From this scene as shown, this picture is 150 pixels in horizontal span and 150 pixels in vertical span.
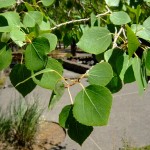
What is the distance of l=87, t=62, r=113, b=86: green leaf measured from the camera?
0.58 m

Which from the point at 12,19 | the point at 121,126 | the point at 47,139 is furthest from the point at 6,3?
the point at 121,126

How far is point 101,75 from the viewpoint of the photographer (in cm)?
58

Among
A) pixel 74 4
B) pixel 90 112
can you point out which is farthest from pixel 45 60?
pixel 74 4

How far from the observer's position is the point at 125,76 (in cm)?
63

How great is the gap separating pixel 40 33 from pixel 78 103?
0.21 metres

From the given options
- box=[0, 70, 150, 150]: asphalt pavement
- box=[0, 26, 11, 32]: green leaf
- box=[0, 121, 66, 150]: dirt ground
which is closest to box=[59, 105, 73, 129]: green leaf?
box=[0, 26, 11, 32]: green leaf

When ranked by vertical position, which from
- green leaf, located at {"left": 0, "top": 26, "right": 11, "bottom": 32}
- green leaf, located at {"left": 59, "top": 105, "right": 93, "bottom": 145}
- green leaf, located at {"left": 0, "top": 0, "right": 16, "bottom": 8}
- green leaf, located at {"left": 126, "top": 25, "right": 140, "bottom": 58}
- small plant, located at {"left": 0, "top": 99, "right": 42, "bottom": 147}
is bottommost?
small plant, located at {"left": 0, "top": 99, "right": 42, "bottom": 147}

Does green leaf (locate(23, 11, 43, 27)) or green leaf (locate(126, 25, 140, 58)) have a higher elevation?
green leaf (locate(126, 25, 140, 58))

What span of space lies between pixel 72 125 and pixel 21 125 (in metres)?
4.18

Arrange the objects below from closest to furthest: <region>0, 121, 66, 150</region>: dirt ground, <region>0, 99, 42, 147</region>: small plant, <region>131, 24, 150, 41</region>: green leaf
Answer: <region>131, 24, 150, 41</region>: green leaf → <region>0, 99, 42, 147</region>: small plant → <region>0, 121, 66, 150</region>: dirt ground

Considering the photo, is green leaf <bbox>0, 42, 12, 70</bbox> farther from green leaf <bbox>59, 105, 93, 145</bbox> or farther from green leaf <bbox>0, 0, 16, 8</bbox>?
green leaf <bbox>59, 105, 93, 145</bbox>

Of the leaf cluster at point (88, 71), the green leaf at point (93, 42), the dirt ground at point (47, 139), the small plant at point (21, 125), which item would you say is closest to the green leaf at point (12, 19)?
the leaf cluster at point (88, 71)

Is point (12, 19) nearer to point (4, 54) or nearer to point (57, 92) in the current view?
point (4, 54)

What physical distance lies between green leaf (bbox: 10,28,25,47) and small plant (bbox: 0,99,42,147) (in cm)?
406
